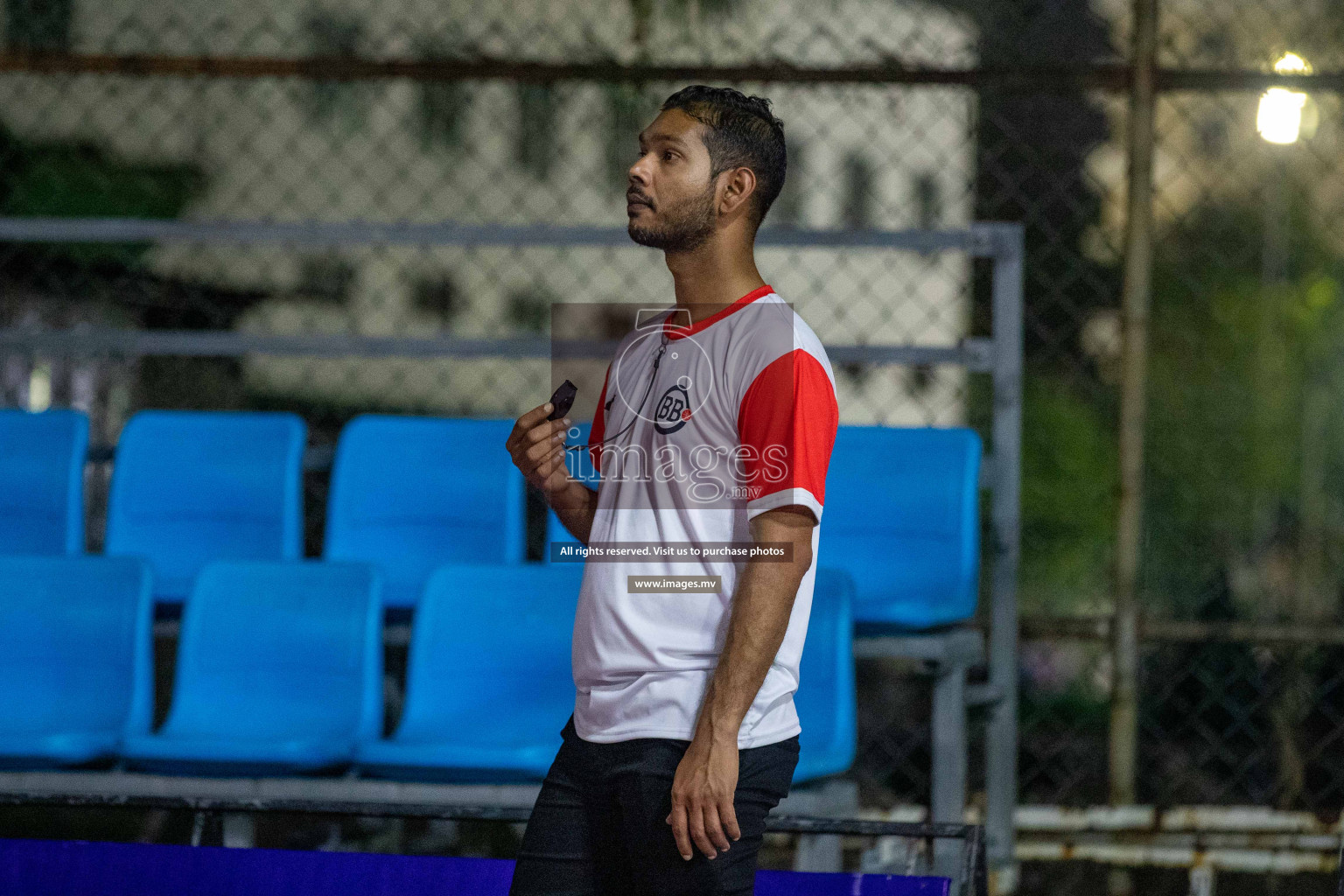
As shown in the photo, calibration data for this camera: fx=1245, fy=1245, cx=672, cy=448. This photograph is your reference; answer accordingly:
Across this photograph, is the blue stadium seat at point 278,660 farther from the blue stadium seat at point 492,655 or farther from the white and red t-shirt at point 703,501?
A: the white and red t-shirt at point 703,501

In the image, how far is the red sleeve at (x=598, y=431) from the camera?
58.4 inches

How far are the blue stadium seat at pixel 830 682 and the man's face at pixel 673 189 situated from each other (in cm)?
130

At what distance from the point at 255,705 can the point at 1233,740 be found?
2.87 metres

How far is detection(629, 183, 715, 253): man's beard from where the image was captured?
1.29m

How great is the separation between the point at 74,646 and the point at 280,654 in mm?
509

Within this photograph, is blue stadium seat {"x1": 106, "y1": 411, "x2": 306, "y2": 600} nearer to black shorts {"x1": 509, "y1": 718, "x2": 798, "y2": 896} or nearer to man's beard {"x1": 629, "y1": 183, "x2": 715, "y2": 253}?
black shorts {"x1": 509, "y1": 718, "x2": 798, "y2": 896}

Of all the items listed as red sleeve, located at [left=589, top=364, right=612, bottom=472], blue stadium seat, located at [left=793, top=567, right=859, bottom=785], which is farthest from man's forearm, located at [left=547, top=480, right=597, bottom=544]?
blue stadium seat, located at [left=793, top=567, right=859, bottom=785]

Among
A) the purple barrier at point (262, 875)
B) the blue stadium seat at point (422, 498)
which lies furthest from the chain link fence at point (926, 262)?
the purple barrier at point (262, 875)

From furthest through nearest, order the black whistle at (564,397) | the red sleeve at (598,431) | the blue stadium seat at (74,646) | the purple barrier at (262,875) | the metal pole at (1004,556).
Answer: the metal pole at (1004,556) → the blue stadium seat at (74,646) → the purple barrier at (262,875) → the red sleeve at (598,431) → the black whistle at (564,397)

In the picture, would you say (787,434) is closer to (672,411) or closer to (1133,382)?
(672,411)

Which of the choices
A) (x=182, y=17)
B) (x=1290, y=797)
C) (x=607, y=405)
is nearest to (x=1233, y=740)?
(x=1290, y=797)

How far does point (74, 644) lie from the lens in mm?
2895

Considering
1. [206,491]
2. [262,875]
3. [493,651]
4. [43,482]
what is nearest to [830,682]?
[493,651]

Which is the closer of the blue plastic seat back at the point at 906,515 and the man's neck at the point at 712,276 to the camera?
the man's neck at the point at 712,276
